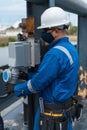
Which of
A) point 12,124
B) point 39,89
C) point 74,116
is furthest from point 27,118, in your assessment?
point 12,124

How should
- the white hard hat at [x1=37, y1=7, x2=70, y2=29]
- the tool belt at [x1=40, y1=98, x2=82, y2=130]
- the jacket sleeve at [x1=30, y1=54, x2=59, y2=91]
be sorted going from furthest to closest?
the tool belt at [x1=40, y1=98, x2=82, y2=130], the white hard hat at [x1=37, y1=7, x2=70, y2=29], the jacket sleeve at [x1=30, y1=54, x2=59, y2=91]

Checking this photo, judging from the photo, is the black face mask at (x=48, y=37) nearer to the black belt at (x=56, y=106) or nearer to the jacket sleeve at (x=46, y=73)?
the jacket sleeve at (x=46, y=73)

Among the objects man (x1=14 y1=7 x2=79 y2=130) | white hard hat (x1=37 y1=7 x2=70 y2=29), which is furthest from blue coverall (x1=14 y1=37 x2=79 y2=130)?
white hard hat (x1=37 y1=7 x2=70 y2=29)

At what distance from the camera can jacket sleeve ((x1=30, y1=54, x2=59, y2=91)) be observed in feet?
9.24

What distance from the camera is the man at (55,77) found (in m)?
2.85

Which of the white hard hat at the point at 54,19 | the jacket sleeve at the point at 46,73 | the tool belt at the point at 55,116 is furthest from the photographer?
the tool belt at the point at 55,116

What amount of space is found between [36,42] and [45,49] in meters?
0.11

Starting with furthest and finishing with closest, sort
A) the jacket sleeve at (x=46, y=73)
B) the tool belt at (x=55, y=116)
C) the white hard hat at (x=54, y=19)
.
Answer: the tool belt at (x=55, y=116) → the white hard hat at (x=54, y=19) → the jacket sleeve at (x=46, y=73)

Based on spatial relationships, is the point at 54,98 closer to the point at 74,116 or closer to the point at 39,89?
the point at 39,89

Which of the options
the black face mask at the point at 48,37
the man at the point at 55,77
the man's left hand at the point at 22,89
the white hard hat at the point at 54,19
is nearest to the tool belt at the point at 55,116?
the man at the point at 55,77

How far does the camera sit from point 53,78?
2.88 m

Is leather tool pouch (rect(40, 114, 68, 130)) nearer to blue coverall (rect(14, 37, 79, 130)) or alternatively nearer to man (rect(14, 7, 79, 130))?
man (rect(14, 7, 79, 130))

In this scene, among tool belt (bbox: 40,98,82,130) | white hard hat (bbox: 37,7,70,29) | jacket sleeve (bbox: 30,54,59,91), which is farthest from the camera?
tool belt (bbox: 40,98,82,130)

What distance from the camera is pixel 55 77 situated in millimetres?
2881
